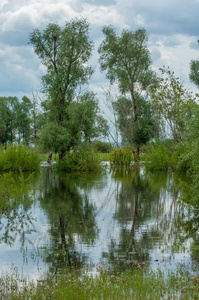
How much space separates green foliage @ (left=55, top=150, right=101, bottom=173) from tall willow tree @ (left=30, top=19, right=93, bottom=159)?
2.99 feet

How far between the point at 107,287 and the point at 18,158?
26.1 m

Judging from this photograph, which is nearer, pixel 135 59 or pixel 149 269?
pixel 149 269

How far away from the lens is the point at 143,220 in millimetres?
12547

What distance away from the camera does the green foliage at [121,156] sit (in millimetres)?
42100

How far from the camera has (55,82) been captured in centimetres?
3494

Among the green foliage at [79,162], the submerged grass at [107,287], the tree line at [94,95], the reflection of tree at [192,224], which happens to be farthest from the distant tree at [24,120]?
the submerged grass at [107,287]

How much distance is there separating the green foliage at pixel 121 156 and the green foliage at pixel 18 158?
1128 centimetres

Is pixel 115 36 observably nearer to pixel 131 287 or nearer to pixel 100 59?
pixel 100 59

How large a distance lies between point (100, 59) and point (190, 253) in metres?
45.3

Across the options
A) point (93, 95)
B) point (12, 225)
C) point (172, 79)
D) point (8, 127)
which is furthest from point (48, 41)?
point (8, 127)

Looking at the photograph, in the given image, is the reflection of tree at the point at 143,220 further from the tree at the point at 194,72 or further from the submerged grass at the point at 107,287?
the tree at the point at 194,72

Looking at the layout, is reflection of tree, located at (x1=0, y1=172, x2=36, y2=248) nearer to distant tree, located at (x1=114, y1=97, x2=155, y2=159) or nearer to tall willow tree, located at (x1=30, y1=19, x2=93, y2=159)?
tall willow tree, located at (x1=30, y1=19, x2=93, y2=159)

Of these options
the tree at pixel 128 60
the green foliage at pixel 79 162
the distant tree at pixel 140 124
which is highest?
the tree at pixel 128 60

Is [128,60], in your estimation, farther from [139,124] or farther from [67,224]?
[67,224]
